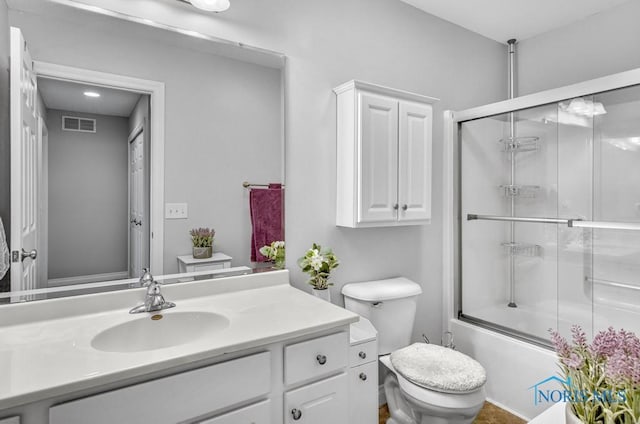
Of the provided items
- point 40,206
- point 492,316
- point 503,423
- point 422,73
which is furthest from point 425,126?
point 40,206

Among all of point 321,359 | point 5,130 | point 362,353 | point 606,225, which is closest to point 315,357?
point 321,359

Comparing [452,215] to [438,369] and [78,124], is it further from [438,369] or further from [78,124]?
[78,124]

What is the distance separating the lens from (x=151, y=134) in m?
1.54

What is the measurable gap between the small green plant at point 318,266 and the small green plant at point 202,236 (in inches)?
17.3

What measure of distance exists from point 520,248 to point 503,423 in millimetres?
1100

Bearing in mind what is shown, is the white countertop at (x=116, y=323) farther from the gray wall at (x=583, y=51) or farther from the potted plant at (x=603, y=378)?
the gray wall at (x=583, y=51)

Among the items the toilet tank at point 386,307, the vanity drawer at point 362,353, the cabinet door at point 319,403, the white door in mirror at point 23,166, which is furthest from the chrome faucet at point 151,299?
the toilet tank at point 386,307

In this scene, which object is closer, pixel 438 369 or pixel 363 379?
pixel 363 379

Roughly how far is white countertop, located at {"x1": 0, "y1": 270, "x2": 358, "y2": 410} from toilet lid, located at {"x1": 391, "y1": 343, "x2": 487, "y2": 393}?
22.1 inches

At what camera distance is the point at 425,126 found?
215 centimetres

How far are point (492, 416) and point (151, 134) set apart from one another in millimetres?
2349

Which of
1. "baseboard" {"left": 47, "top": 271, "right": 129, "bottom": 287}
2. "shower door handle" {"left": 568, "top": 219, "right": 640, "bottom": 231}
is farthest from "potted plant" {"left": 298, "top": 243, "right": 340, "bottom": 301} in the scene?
"shower door handle" {"left": 568, "top": 219, "right": 640, "bottom": 231}

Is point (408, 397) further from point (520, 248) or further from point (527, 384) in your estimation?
point (520, 248)

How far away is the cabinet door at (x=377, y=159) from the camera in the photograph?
191 cm
